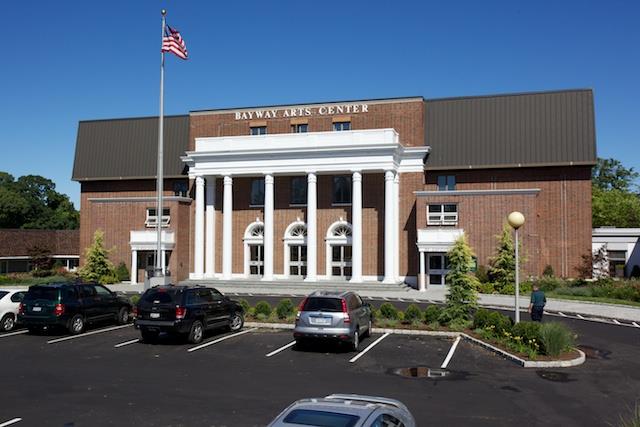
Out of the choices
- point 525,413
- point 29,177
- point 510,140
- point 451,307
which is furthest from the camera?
point 29,177

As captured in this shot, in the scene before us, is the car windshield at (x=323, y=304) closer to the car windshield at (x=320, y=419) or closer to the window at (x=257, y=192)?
the car windshield at (x=320, y=419)

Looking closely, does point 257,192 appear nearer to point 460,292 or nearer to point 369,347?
point 460,292

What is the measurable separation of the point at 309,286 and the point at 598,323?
64.5 ft

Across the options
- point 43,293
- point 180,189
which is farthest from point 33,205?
point 43,293

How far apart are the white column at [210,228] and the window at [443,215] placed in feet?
51.5

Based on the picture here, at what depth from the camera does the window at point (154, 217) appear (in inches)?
1729

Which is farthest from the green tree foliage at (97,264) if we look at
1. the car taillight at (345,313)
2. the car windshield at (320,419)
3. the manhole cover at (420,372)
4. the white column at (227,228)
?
the car windshield at (320,419)

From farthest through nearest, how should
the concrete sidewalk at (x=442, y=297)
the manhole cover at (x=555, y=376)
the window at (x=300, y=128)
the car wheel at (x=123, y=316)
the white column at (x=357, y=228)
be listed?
the window at (x=300, y=128)
the white column at (x=357, y=228)
the concrete sidewalk at (x=442, y=297)
the car wheel at (x=123, y=316)
the manhole cover at (x=555, y=376)

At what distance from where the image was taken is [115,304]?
2212 centimetres

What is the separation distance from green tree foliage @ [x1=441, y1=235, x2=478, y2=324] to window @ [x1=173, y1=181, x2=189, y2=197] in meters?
30.0

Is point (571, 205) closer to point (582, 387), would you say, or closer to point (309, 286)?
point (309, 286)

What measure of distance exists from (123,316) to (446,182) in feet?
85.7

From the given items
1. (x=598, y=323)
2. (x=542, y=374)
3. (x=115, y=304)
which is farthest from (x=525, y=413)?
(x=115, y=304)

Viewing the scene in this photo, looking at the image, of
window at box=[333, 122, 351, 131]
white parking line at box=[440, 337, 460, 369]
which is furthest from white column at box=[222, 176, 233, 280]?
white parking line at box=[440, 337, 460, 369]
